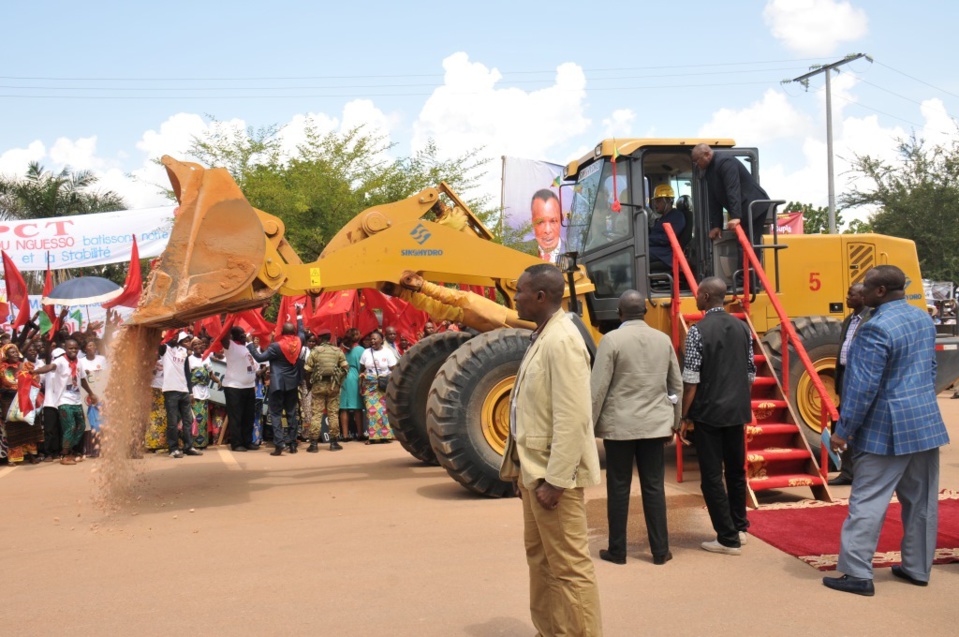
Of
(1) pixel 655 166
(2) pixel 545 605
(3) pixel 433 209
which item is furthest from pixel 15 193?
(2) pixel 545 605

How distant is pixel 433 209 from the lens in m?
9.66

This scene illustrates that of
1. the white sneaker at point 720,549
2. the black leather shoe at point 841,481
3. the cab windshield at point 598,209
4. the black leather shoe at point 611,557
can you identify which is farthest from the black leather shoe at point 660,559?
the cab windshield at point 598,209

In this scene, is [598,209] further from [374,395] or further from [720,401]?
[374,395]

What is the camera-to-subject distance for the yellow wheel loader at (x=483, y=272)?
7.63 metres

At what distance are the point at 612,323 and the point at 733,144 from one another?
226 cm

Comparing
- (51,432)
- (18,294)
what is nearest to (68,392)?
(51,432)

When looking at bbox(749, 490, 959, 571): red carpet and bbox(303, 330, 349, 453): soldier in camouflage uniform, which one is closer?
bbox(749, 490, 959, 571): red carpet

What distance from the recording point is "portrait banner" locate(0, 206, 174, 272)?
53.0ft

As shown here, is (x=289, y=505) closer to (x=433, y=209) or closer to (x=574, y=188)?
(x=433, y=209)

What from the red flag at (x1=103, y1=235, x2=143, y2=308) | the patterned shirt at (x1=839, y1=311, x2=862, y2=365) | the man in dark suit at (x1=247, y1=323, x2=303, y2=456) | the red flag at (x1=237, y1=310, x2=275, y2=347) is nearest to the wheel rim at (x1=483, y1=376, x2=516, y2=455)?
the patterned shirt at (x1=839, y1=311, x2=862, y2=365)

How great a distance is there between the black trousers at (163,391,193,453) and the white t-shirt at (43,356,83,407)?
1156 mm

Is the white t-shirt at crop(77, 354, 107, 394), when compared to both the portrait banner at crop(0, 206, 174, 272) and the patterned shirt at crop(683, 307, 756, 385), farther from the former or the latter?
the patterned shirt at crop(683, 307, 756, 385)

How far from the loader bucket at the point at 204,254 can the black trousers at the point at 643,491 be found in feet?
12.1

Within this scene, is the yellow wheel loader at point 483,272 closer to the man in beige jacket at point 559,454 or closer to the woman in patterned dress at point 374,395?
the woman in patterned dress at point 374,395
